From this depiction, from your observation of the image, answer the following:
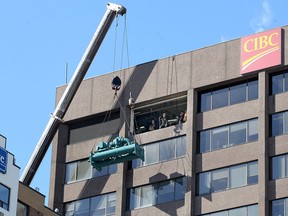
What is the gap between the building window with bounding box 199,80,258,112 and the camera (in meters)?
115

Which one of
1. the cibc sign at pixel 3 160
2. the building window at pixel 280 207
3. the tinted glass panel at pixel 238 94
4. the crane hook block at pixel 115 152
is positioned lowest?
the cibc sign at pixel 3 160

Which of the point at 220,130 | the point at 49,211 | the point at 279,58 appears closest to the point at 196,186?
the point at 220,130

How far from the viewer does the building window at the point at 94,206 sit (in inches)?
4690

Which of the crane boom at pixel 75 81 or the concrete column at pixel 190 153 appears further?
the crane boom at pixel 75 81

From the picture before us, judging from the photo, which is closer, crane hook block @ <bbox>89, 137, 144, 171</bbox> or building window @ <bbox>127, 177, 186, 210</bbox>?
crane hook block @ <bbox>89, 137, 144, 171</bbox>

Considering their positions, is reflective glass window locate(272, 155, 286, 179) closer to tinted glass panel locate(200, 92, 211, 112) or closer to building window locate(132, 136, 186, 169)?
tinted glass panel locate(200, 92, 211, 112)

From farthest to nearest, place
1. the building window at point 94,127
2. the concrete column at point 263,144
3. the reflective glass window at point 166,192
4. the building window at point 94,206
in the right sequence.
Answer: the building window at point 94,127 < the building window at point 94,206 < the reflective glass window at point 166,192 < the concrete column at point 263,144

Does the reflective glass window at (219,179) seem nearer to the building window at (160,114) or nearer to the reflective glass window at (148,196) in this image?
the reflective glass window at (148,196)

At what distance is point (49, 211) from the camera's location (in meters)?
97.8

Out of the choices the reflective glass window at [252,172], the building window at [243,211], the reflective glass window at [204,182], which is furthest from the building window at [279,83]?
the building window at [243,211]

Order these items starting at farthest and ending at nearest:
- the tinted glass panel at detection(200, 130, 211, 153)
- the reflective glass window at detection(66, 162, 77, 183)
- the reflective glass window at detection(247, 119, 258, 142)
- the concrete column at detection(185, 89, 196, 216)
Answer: the reflective glass window at detection(66, 162, 77, 183) < the tinted glass panel at detection(200, 130, 211, 153) < the concrete column at detection(185, 89, 196, 216) < the reflective glass window at detection(247, 119, 258, 142)

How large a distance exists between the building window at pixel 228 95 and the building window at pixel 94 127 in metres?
8.81

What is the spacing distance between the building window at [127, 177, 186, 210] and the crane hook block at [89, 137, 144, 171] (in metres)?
2.75

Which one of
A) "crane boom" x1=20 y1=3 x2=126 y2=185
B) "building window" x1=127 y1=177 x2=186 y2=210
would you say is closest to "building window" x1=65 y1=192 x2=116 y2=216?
"building window" x1=127 y1=177 x2=186 y2=210
